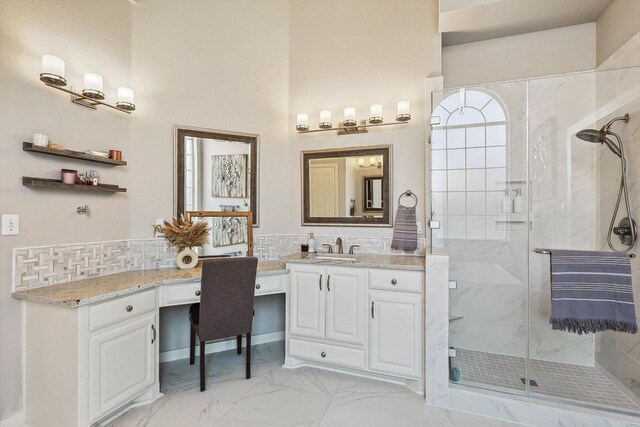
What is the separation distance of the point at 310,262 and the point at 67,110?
2.04m

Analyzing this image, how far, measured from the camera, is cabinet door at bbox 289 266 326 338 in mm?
2613

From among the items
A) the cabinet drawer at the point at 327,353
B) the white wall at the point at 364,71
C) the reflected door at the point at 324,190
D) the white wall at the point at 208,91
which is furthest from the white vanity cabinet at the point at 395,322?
the white wall at the point at 208,91

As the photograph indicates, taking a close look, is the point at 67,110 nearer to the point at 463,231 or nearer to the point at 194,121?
the point at 194,121

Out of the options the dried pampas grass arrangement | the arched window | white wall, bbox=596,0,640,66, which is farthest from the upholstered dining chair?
white wall, bbox=596,0,640,66

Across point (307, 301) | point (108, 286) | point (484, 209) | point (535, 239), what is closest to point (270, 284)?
point (307, 301)

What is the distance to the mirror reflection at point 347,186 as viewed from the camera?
121 inches

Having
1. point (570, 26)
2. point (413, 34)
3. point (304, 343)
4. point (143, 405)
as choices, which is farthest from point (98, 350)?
point (570, 26)

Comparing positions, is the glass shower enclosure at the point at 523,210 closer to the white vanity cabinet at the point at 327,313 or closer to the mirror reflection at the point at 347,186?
the mirror reflection at the point at 347,186

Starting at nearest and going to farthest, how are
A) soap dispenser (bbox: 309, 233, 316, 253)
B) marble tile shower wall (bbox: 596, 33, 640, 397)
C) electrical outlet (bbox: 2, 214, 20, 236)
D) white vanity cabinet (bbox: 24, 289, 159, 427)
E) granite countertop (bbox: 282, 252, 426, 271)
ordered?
white vanity cabinet (bbox: 24, 289, 159, 427)
electrical outlet (bbox: 2, 214, 20, 236)
marble tile shower wall (bbox: 596, 33, 640, 397)
granite countertop (bbox: 282, 252, 426, 271)
soap dispenser (bbox: 309, 233, 316, 253)

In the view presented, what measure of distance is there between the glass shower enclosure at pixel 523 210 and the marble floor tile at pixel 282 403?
1.31ft

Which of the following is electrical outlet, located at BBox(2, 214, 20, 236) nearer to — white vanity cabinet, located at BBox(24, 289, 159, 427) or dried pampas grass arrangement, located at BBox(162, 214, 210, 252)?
white vanity cabinet, located at BBox(24, 289, 159, 427)

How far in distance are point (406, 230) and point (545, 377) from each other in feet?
4.73

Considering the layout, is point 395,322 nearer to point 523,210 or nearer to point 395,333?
point 395,333

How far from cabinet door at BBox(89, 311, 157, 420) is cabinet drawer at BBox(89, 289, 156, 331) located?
0.05 m
